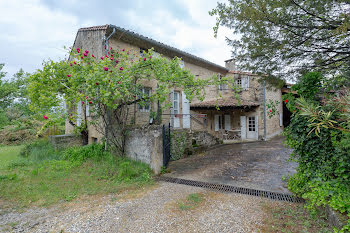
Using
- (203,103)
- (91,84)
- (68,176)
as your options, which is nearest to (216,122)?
(203,103)

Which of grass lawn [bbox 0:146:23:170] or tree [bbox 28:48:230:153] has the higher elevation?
tree [bbox 28:48:230:153]

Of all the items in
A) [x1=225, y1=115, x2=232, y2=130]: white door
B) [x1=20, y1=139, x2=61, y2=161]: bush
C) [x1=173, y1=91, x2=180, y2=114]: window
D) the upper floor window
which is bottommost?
[x1=20, y1=139, x2=61, y2=161]: bush

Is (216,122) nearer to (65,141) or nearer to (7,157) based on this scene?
(65,141)

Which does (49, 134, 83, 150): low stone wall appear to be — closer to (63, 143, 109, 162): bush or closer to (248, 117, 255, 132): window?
(63, 143, 109, 162): bush

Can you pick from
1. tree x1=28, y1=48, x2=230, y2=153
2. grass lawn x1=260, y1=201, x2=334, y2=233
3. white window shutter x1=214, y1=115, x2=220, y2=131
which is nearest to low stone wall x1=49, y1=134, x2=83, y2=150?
tree x1=28, y1=48, x2=230, y2=153

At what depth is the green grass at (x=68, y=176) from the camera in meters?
4.23

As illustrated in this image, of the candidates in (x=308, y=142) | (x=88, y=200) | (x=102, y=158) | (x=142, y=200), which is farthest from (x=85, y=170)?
(x=308, y=142)

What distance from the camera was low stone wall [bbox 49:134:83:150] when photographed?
8289 millimetres

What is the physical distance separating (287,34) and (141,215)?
537 cm

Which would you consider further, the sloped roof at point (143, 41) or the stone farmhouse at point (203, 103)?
the stone farmhouse at point (203, 103)

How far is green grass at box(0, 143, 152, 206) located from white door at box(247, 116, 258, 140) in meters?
10.4

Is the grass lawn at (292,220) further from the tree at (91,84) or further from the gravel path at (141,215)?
the tree at (91,84)

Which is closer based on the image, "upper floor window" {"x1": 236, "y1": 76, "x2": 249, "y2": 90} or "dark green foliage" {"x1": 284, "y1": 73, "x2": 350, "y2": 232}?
"dark green foliage" {"x1": 284, "y1": 73, "x2": 350, "y2": 232}

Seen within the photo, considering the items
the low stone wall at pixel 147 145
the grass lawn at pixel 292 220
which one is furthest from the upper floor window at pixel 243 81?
the grass lawn at pixel 292 220
